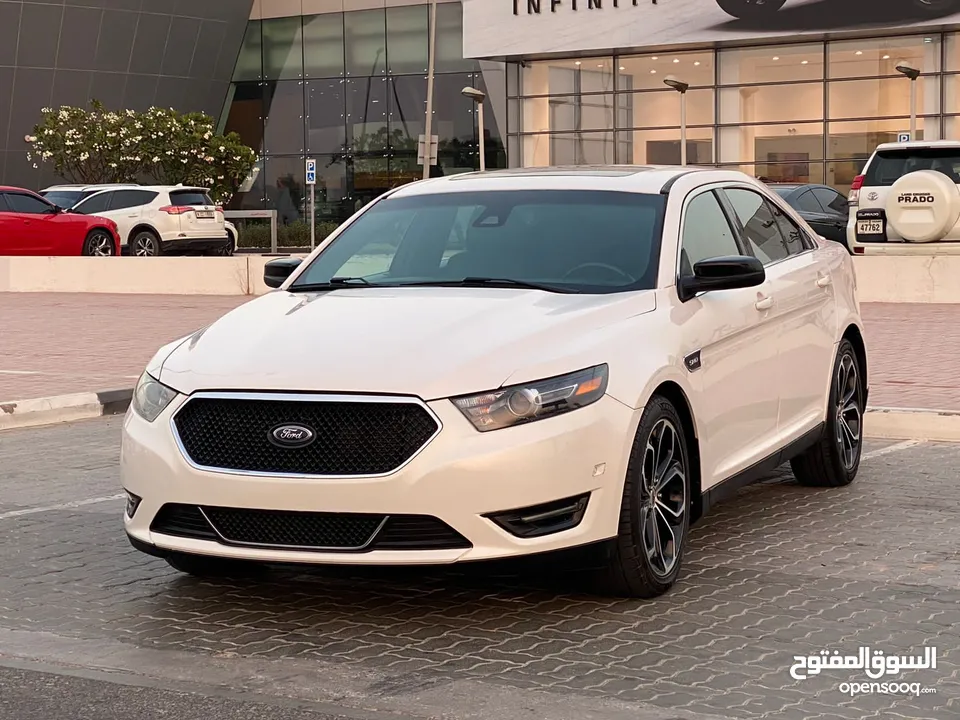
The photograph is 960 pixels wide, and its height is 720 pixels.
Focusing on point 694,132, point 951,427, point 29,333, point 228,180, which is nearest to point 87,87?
point 228,180

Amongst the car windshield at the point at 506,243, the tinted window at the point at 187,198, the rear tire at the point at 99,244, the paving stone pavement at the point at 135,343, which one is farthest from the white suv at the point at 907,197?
the car windshield at the point at 506,243

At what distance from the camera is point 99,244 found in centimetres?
3200

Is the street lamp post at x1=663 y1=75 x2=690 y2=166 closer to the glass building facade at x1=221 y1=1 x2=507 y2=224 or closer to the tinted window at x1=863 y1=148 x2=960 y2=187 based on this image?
the glass building facade at x1=221 y1=1 x2=507 y2=224

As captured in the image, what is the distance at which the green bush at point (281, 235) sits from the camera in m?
52.8

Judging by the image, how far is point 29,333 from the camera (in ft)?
61.5

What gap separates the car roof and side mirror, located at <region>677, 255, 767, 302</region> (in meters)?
0.61

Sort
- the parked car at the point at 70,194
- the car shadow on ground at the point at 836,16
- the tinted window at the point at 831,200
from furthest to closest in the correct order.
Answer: the car shadow on ground at the point at 836,16 < the parked car at the point at 70,194 < the tinted window at the point at 831,200

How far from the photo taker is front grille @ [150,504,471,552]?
5.40 m

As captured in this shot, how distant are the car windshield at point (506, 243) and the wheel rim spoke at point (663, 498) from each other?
0.72 m

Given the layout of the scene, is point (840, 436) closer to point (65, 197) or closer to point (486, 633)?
point (486, 633)

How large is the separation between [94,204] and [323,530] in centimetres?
3031

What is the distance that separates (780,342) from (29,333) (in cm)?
1323

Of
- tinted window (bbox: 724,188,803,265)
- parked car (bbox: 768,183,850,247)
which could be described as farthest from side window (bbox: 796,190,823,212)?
tinted window (bbox: 724,188,803,265)

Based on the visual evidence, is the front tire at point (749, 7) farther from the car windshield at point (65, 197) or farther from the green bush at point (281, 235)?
the car windshield at point (65, 197)
